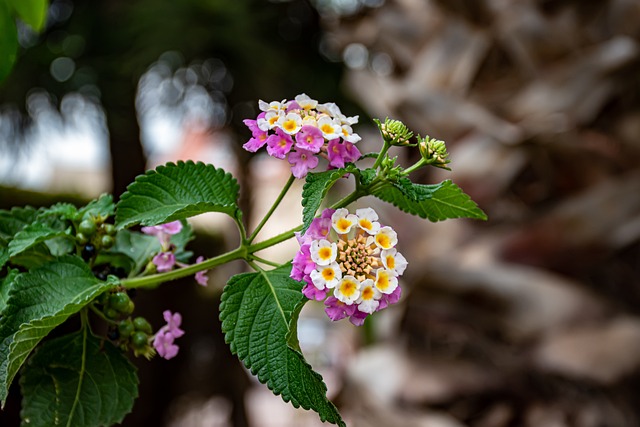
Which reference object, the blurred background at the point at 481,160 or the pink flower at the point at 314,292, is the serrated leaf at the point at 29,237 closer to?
the pink flower at the point at 314,292

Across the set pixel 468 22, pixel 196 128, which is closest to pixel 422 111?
pixel 468 22

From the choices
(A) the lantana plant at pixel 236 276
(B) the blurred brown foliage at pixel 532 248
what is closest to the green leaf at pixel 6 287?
(A) the lantana plant at pixel 236 276

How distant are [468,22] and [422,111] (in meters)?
0.16

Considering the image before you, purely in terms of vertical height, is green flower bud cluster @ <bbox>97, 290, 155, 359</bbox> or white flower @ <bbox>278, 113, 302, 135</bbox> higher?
white flower @ <bbox>278, 113, 302, 135</bbox>

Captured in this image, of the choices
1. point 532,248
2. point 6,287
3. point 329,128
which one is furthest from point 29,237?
point 532,248

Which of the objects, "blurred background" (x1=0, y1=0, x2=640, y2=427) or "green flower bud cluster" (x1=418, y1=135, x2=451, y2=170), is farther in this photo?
"blurred background" (x1=0, y1=0, x2=640, y2=427)

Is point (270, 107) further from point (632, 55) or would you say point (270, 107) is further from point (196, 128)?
point (196, 128)

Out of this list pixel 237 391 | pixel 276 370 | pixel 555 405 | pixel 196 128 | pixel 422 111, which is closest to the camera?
pixel 276 370

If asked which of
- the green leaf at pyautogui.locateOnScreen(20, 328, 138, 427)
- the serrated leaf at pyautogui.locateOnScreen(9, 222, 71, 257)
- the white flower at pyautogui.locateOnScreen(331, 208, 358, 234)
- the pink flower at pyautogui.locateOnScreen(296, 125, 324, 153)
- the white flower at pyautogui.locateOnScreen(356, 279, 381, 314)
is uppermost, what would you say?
the pink flower at pyautogui.locateOnScreen(296, 125, 324, 153)

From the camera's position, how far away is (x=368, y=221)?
0.23 m

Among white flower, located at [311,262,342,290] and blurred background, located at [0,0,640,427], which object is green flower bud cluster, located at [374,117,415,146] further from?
blurred background, located at [0,0,640,427]

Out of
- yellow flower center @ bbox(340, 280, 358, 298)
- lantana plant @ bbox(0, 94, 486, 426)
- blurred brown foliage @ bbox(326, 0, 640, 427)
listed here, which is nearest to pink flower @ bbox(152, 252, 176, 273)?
lantana plant @ bbox(0, 94, 486, 426)

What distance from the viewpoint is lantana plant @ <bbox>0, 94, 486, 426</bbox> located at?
219mm

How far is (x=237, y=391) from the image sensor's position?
1444 mm
